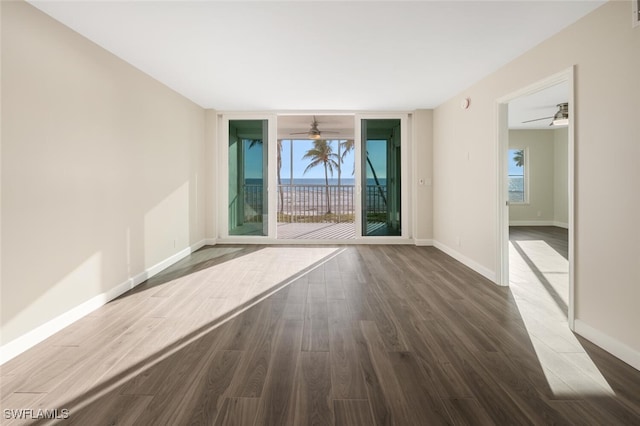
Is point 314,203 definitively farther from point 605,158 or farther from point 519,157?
point 605,158

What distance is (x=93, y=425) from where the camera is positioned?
152 cm

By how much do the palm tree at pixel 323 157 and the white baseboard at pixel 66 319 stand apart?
785cm

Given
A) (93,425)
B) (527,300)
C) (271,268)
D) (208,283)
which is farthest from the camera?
(271,268)

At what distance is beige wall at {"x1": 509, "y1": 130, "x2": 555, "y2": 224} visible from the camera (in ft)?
28.8

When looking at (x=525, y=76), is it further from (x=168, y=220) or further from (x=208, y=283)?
(x=168, y=220)

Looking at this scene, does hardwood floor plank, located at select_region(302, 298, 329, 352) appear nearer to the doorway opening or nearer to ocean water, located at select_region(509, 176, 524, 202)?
the doorway opening

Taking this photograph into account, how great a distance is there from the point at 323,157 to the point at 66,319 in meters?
9.45

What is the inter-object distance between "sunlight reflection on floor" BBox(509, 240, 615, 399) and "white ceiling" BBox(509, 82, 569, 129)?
8.38ft

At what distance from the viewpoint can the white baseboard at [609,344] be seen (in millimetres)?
2066

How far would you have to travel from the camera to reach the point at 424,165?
5.98 meters

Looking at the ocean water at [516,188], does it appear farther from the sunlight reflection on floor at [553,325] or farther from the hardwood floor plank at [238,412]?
the hardwood floor plank at [238,412]

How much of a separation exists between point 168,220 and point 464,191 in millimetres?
4163

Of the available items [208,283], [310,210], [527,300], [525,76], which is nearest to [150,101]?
[208,283]

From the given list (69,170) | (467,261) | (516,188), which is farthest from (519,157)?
(69,170)
